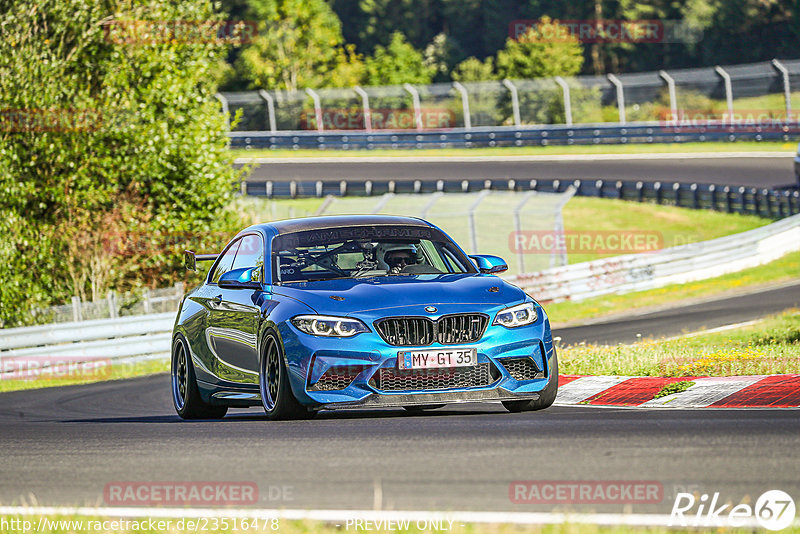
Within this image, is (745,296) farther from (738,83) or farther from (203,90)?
(738,83)

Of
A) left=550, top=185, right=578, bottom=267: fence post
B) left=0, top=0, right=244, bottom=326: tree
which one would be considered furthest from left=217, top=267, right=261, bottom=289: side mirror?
left=550, top=185, right=578, bottom=267: fence post

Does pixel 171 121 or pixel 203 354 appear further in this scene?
pixel 171 121

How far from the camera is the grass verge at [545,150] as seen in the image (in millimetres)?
47375

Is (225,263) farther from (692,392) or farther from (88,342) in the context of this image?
(88,342)

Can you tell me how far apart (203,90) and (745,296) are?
1348 centimetres

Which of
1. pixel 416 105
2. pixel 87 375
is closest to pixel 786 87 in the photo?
pixel 416 105

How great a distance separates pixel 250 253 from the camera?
33.7 feet

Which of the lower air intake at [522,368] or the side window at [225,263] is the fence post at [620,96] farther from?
the lower air intake at [522,368]

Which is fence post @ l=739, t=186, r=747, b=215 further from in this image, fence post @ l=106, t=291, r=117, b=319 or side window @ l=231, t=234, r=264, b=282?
side window @ l=231, t=234, r=264, b=282

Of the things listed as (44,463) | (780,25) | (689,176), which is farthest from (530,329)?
(780,25)

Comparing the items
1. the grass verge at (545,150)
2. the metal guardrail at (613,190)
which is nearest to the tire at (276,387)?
the metal guardrail at (613,190)

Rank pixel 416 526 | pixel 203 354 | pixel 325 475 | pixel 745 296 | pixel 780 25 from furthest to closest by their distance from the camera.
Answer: pixel 780 25 < pixel 745 296 < pixel 203 354 < pixel 325 475 < pixel 416 526

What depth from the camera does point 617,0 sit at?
85625 mm

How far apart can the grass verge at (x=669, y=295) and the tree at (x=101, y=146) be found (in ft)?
27.8
